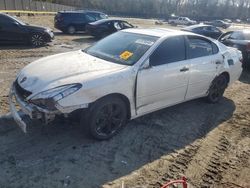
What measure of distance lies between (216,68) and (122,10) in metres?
74.3

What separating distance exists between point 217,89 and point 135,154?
3163 millimetres

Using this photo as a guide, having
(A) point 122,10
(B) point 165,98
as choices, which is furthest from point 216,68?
(A) point 122,10

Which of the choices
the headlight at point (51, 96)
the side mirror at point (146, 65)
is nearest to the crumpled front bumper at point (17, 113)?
the headlight at point (51, 96)

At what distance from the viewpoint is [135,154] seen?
174 inches

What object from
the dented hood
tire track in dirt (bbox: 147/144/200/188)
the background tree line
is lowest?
the background tree line

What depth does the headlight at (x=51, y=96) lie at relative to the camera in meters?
4.00

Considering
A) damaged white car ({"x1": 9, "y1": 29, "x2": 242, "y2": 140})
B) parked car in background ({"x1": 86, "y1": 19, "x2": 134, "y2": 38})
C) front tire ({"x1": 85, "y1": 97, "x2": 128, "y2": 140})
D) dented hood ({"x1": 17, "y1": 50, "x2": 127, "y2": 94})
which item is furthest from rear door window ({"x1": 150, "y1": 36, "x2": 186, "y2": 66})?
parked car in background ({"x1": 86, "y1": 19, "x2": 134, "y2": 38})

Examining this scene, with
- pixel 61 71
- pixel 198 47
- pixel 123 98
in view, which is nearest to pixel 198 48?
pixel 198 47

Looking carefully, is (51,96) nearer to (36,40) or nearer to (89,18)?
(36,40)

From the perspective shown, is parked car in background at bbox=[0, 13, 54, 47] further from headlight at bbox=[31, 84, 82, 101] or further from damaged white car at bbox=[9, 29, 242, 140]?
headlight at bbox=[31, 84, 82, 101]

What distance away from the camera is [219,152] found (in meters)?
4.70

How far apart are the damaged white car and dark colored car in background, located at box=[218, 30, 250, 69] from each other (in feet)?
15.2

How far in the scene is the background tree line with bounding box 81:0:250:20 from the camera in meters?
73.1

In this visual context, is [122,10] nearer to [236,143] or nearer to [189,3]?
[189,3]
